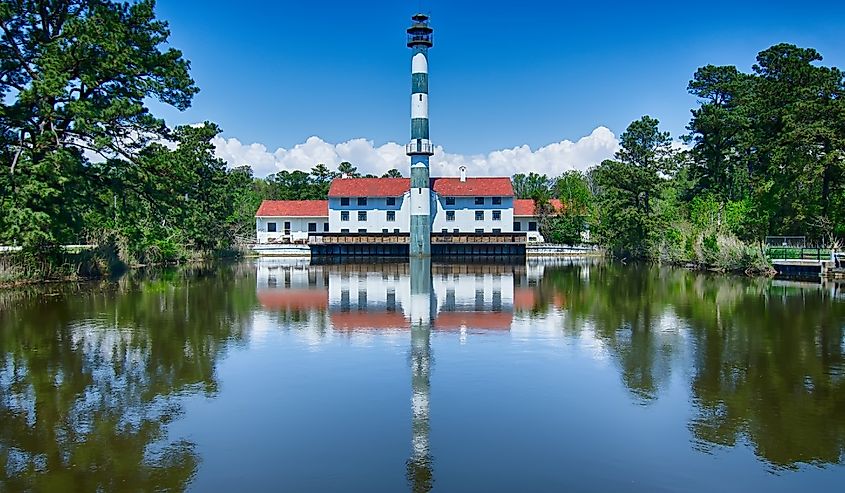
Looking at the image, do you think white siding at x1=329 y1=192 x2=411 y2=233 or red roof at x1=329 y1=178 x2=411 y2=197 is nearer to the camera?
white siding at x1=329 y1=192 x2=411 y2=233

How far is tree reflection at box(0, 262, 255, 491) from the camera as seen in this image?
7406mm

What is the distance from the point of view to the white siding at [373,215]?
58.2 metres

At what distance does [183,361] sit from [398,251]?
42663 millimetres

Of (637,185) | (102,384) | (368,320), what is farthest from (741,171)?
(102,384)

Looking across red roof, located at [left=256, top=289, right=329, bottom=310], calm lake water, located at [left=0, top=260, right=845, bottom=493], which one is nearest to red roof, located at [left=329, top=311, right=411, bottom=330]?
calm lake water, located at [left=0, top=260, right=845, bottom=493]

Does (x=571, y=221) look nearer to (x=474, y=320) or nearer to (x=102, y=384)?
(x=474, y=320)

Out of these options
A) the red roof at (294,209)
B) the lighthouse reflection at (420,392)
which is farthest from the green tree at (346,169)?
the lighthouse reflection at (420,392)

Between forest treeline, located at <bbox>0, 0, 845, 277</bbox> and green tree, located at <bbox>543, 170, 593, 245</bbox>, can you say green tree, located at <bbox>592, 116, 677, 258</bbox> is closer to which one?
forest treeline, located at <bbox>0, 0, 845, 277</bbox>

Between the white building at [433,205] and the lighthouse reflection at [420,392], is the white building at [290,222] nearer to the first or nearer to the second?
the white building at [433,205]

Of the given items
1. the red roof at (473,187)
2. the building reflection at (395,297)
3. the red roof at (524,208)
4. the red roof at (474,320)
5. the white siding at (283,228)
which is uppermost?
the red roof at (473,187)

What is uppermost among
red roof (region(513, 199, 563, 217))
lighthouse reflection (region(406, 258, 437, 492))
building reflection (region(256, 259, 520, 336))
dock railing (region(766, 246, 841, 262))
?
red roof (region(513, 199, 563, 217))

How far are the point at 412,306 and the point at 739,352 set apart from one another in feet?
34.5

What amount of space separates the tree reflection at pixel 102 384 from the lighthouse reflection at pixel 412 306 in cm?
242

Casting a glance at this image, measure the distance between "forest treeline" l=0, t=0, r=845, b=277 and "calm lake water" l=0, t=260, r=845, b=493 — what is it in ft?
23.6
